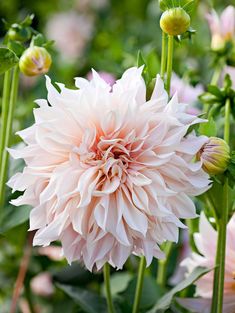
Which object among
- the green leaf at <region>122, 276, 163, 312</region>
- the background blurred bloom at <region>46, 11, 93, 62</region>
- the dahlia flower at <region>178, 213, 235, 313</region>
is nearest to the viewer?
the dahlia flower at <region>178, 213, 235, 313</region>

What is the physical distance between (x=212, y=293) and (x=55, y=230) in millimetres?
162

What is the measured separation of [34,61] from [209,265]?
21 cm

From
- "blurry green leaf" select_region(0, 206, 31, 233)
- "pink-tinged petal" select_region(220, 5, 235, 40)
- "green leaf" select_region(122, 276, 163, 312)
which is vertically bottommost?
"green leaf" select_region(122, 276, 163, 312)

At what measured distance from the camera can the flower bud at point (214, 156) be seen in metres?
0.48

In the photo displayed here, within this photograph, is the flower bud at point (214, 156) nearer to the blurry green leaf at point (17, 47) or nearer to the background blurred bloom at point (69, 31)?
the blurry green leaf at point (17, 47)

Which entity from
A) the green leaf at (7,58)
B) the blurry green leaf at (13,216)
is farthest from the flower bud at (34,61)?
the blurry green leaf at (13,216)

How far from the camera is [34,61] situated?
0.55 meters

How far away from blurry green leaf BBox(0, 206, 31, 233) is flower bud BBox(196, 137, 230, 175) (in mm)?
190

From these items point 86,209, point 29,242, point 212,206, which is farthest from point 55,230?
point 29,242

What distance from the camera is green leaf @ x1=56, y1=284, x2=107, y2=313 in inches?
25.0

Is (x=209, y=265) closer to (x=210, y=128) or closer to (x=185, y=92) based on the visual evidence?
(x=210, y=128)

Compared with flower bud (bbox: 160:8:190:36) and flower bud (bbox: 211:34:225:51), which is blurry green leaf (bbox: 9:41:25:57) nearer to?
flower bud (bbox: 160:8:190:36)

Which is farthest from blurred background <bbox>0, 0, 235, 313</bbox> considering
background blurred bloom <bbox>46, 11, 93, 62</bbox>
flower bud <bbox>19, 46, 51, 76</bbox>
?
flower bud <bbox>19, 46, 51, 76</bbox>

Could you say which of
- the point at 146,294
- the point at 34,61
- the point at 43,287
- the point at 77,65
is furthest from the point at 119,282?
the point at 77,65
